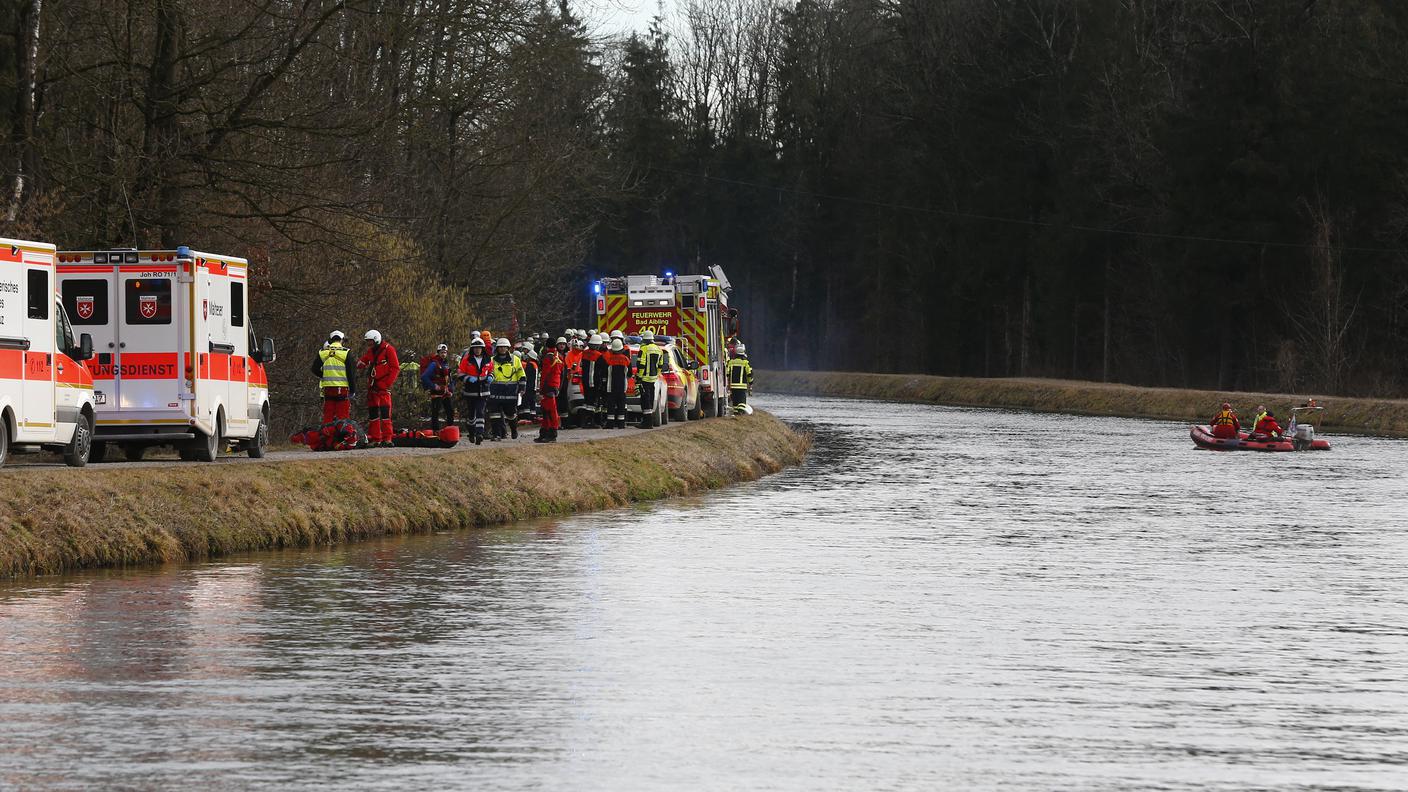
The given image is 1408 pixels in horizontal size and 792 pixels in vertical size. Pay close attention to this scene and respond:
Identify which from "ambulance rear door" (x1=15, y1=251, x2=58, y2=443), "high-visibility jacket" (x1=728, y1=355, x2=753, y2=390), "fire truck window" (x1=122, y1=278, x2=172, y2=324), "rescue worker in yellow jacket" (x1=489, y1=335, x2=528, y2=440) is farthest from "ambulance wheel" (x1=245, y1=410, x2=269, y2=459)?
"high-visibility jacket" (x1=728, y1=355, x2=753, y2=390)

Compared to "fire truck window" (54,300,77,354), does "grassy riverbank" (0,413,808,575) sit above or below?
below

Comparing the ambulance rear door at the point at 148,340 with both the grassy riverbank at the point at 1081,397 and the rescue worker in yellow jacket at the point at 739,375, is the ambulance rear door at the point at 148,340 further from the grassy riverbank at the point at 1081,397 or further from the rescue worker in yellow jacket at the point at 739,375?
the grassy riverbank at the point at 1081,397

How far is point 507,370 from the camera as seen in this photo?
33031 mm

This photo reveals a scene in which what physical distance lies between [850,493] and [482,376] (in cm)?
609

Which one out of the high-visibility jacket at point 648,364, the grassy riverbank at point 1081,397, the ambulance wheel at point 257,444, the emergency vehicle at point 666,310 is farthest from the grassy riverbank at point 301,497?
the grassy riverbank at point 1081,397

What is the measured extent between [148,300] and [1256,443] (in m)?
29.2

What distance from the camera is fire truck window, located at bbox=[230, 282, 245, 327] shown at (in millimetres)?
27484

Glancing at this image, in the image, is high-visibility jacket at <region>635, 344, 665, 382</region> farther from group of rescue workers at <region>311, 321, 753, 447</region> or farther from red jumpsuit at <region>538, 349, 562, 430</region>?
red jumpsuit at <region>538, 349, 562, 430</region>

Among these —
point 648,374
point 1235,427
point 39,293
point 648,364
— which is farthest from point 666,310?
point 39,293

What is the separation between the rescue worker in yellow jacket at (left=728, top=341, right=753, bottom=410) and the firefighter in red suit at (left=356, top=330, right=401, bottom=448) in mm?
21092

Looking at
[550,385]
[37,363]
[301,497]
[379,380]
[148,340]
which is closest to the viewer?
[37,363]

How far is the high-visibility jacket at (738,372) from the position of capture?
51250 mm

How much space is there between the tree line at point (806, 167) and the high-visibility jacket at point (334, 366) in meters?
2.95

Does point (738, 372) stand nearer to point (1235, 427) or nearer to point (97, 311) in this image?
point (1235, 427)
